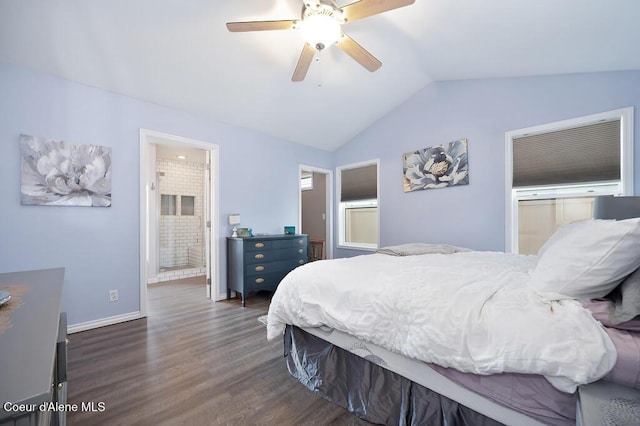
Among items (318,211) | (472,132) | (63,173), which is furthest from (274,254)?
(472,132)

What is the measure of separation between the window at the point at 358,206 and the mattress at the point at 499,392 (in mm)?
3232

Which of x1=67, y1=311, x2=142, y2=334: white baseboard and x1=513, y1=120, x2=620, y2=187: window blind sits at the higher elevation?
x1=513, y1=120, x2=620, y2=187: window blind

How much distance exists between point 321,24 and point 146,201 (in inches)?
107

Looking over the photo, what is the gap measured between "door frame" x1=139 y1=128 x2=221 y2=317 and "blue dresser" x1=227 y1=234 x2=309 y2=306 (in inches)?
7.7

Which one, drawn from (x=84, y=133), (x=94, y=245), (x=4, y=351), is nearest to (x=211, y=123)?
(x=84, y=133)

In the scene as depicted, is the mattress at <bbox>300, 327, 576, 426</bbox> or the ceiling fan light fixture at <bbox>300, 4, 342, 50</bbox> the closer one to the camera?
the mattress at <bbox>300, 327, 576, 426</bbox>

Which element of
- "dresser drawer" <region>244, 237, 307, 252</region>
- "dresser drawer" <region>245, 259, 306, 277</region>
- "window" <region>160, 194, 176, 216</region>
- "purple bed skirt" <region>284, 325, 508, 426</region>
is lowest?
"purple bed skirt" <region>284, 325, 508, 426</region>

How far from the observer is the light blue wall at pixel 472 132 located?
2.57m

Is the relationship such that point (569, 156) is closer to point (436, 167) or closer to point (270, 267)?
point (436, 167)

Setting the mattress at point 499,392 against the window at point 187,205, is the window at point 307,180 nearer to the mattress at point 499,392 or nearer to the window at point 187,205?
the window at point 187,205

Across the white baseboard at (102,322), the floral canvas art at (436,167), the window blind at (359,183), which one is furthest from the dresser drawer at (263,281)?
the floral canvas art at (436,167)

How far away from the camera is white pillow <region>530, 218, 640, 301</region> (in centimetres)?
91

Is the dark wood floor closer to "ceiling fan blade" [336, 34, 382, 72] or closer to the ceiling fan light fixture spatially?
the ceiling fan light fixture

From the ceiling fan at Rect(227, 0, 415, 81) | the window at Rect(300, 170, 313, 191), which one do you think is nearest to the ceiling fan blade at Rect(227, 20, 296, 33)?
the ceiling fan at Rect(227, 0, 415, 81)
